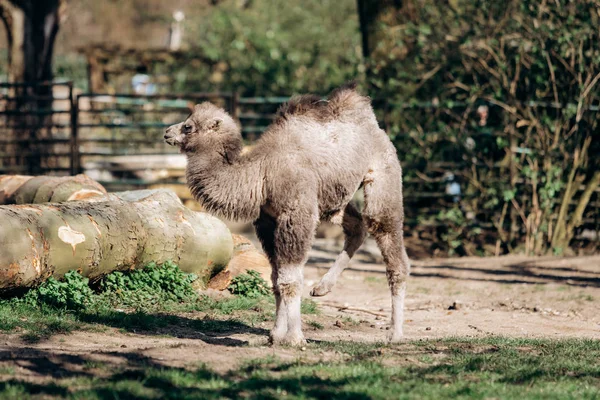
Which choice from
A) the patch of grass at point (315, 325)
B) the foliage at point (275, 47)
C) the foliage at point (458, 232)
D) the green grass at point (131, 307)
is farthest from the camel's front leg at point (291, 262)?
the foliage at point (275, 47)

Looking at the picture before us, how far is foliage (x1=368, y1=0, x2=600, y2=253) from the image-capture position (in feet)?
40.4

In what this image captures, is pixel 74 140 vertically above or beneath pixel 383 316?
above

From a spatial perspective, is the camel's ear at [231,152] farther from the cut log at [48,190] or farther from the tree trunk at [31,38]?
the tree trunk at [31,38]

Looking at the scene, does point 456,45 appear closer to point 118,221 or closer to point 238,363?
point 118,221

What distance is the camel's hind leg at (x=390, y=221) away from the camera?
23.3ft

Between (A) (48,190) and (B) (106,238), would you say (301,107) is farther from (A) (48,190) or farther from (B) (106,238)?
(A) (48,190)

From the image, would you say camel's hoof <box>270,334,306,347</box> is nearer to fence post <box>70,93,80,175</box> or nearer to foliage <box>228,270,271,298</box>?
foliage <box>228,270,271,298</box>

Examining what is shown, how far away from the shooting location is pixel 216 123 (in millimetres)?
6469

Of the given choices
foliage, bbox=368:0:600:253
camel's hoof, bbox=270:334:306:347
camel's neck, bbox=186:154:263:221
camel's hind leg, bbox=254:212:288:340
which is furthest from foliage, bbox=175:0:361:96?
camel's hoof, bbox=270:334:306:347

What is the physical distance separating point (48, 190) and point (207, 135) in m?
3.38

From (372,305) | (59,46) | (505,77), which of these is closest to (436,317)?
(372,305)

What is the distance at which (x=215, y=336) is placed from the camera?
7000mm

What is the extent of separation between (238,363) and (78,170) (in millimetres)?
10212

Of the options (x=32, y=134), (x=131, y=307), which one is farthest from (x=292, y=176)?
(x=32, y=134)
